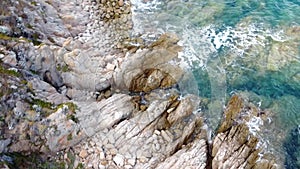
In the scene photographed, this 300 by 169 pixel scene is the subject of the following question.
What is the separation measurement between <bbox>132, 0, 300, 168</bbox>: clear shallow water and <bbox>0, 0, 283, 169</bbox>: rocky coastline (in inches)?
32.0

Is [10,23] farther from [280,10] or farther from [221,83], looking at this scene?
[280,10]

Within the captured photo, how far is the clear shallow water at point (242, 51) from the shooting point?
2003 centimetres

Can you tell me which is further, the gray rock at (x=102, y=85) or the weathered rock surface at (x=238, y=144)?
the gray rock at (x=102, y=85)

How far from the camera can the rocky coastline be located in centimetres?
1712

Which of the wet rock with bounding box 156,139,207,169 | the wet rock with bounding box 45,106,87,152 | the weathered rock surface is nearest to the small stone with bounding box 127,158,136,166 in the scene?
the wet rock with bounding box 156,139,207,169

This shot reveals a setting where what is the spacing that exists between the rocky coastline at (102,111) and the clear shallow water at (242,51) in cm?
81

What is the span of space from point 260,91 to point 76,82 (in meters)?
10.8

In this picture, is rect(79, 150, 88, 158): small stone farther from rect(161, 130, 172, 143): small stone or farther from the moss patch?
the moss patch

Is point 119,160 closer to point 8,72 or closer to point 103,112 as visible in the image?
point 103,112

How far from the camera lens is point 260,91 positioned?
838 inches

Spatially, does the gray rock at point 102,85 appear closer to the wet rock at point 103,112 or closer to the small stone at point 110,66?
the small stone at point 110,66

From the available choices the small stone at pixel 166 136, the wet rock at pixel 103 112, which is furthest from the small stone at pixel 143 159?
the wet rock at pixel 103 112

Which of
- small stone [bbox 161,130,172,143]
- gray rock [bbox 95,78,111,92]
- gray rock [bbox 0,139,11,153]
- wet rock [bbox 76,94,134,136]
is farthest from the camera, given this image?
gray rock [bbox 95,78,111,92]

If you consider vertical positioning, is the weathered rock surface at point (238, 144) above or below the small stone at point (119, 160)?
above
